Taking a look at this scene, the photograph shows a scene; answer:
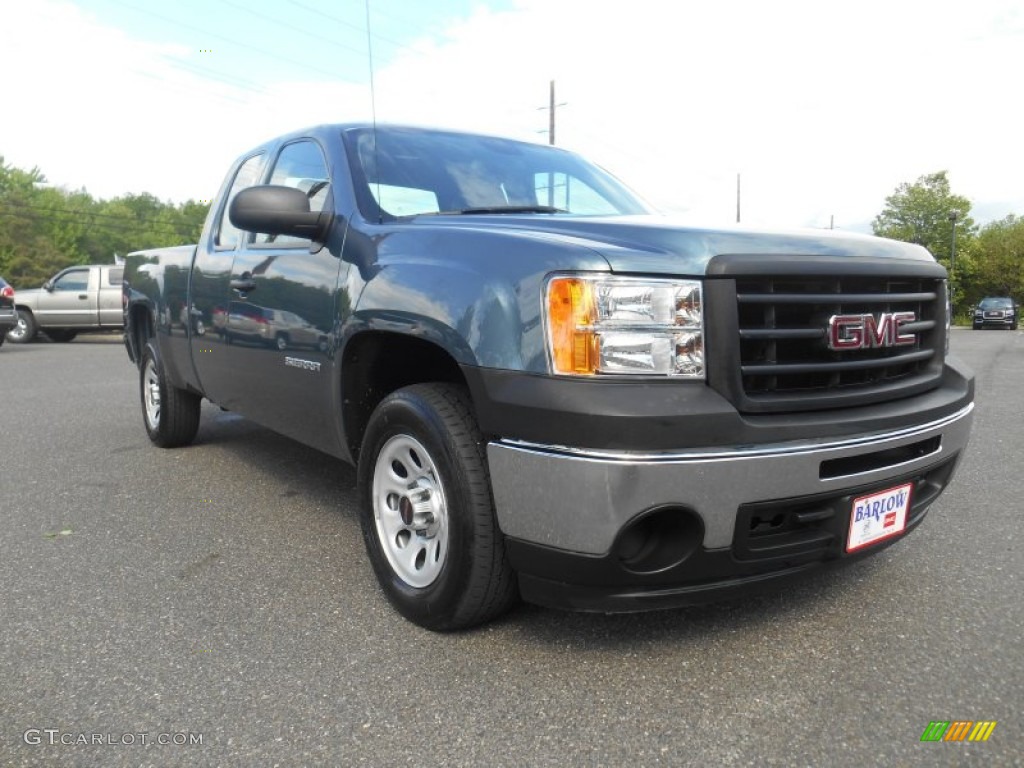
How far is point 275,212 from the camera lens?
10.0ft

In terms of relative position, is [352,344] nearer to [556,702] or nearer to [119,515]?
[556,702]

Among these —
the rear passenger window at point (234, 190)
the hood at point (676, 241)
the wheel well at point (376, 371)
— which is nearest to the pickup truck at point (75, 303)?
the rear passenger window at point (234, 190)

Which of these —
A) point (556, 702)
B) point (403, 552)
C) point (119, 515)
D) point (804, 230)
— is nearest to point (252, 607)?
point (403, 552)

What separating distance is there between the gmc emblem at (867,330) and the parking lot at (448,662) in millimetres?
937

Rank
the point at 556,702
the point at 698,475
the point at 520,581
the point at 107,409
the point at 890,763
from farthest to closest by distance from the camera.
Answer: the point at 107,409, the point at 520,581, the point at 556,702, the point at 698,475, the point at 890,763

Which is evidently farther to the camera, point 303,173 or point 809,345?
point 303,173

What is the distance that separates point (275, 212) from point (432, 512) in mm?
1310

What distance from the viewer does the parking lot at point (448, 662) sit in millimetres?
2020

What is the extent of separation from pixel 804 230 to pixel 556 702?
1.66 metres

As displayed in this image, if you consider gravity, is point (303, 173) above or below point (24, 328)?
above

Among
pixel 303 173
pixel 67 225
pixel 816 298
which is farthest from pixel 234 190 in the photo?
pixel 67 225

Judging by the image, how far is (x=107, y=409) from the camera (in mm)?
7504

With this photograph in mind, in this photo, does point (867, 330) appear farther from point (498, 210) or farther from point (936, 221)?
point (936, 221)

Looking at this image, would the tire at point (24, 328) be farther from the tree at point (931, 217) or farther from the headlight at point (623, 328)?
the tree at point (931, 217)
